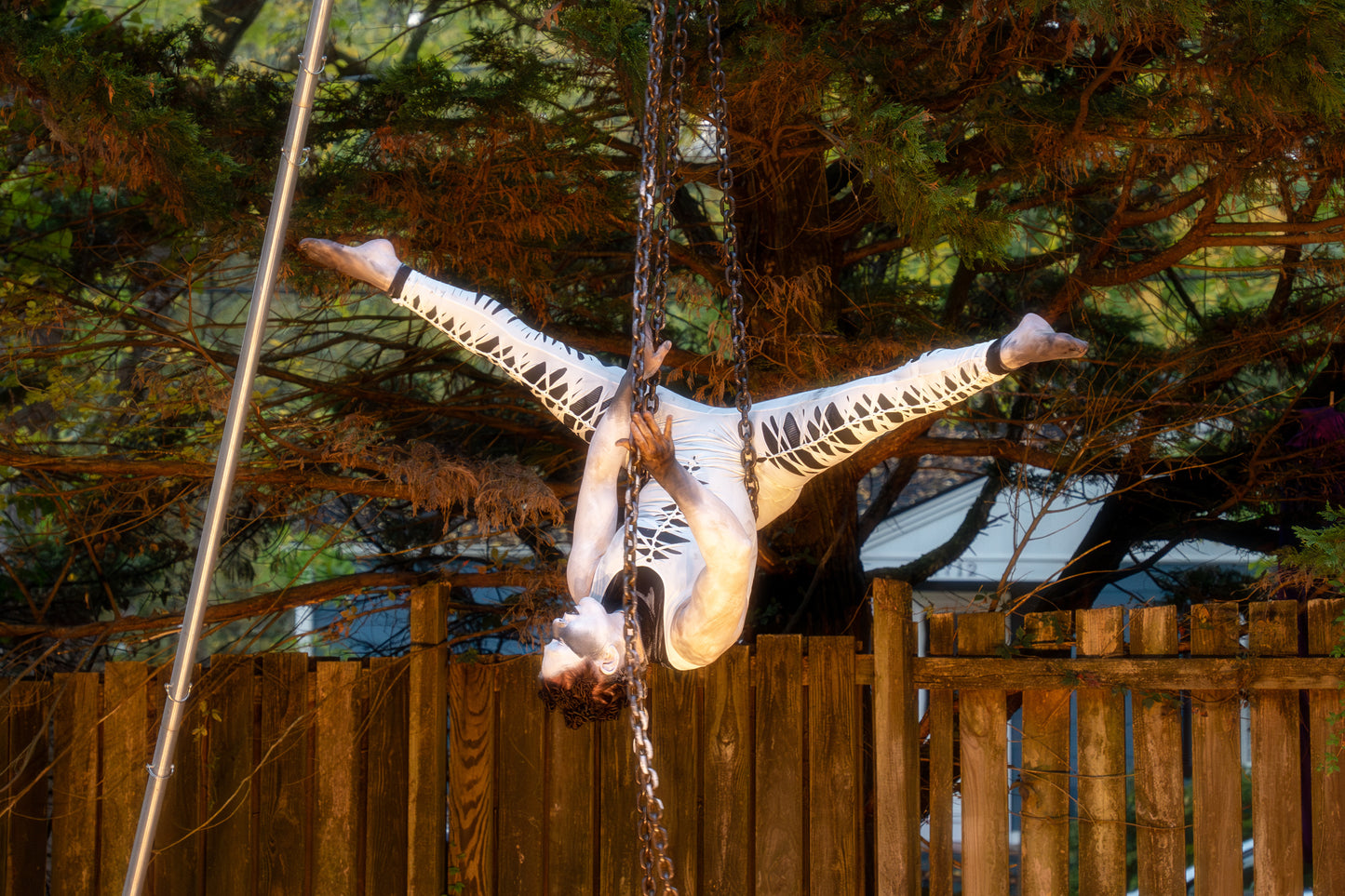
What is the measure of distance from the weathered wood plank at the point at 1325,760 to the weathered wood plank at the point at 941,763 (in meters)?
0.94

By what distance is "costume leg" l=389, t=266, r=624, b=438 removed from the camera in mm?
2508

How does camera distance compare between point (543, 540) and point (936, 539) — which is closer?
point (543, 540)

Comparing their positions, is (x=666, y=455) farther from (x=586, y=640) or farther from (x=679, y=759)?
(x=679, y=759)

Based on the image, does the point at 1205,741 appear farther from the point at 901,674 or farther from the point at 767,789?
the point at 767,789

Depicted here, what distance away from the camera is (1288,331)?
393 centimetres

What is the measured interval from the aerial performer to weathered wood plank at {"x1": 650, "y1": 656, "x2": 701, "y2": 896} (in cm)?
88

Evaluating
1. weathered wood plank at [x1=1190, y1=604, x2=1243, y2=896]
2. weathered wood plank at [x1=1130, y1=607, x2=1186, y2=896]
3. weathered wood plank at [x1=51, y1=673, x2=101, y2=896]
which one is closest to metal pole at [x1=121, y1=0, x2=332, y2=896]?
weathered wood plank at [x1=51, y1=673, x2=101, y2=896]

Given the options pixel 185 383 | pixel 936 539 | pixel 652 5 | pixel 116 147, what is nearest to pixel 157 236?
pixel 185 383

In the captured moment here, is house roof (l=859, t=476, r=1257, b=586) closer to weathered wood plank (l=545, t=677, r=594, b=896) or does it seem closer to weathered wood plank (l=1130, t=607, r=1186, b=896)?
weathered wood plank (l=1130, t=607, r=1186, b=896)

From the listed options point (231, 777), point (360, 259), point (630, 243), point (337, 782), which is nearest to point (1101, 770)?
point (337, 782)

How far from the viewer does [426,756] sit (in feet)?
11.1

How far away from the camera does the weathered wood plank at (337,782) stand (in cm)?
343

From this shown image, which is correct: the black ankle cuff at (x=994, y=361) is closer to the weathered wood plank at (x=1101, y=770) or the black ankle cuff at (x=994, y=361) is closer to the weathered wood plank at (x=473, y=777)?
the weathered wood plank at (x=1101, y=770)

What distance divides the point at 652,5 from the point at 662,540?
42.5 inches
